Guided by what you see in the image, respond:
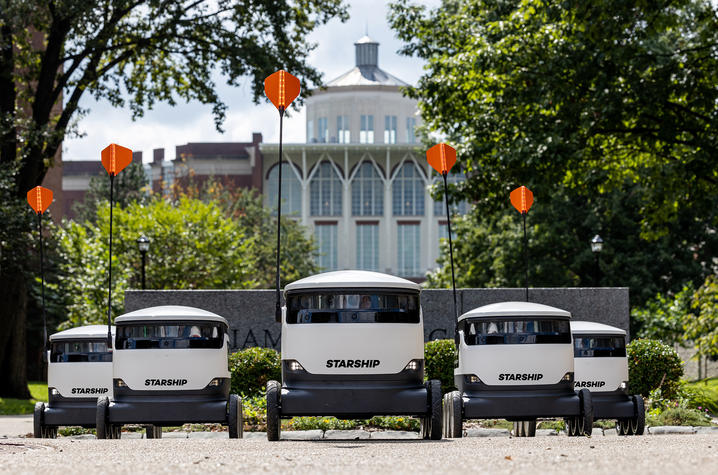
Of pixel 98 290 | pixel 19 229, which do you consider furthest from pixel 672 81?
pixel 98 290

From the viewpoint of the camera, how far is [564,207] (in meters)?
39.5

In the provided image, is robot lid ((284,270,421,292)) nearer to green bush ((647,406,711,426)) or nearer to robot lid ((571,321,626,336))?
robot lid ((571,321,626,336))

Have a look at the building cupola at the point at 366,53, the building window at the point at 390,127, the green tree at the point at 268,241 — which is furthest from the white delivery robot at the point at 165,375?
the building cupola at the point at 366,53

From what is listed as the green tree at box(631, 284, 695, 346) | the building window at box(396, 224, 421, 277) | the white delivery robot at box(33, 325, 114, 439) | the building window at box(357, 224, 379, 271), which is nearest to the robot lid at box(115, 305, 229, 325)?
the white delivery robot at box(33, 325, 114, 439)

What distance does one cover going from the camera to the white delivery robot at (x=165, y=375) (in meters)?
13.2

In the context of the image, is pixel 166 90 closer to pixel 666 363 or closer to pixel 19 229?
pixel 19 229

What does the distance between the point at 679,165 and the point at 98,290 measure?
26463 millimetres

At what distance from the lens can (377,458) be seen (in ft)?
28.9

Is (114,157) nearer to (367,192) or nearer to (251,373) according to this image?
(251,373)

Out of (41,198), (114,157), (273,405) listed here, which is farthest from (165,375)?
(41,198)

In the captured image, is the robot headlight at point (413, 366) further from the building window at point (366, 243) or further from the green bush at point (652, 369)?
the building window at point (366, 243)

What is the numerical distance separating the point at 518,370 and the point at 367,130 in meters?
80.2

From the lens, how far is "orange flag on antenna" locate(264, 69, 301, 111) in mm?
13617

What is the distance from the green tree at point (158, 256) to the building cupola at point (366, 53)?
2179 inches
